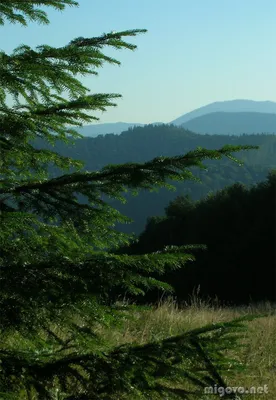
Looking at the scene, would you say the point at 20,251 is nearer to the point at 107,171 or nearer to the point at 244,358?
the point at 107,171

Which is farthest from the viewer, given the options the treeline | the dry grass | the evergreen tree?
the treeline

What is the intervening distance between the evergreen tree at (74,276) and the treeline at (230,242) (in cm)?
3536

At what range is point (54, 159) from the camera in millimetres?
3801

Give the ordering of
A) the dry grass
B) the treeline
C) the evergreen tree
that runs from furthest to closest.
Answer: the treeline, the dry grass, the evergreen tree

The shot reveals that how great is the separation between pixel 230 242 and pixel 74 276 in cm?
4288

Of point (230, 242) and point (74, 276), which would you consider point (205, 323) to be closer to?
point (74, 276)

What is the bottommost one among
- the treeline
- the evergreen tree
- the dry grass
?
the treeline

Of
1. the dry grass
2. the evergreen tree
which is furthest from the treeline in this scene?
the evergreen tree

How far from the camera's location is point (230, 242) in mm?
45031

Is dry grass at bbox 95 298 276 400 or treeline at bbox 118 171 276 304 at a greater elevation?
dry grass at bbox 95 298 276 400

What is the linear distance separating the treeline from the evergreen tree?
1392 inches

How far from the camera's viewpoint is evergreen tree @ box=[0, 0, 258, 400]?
115 inches

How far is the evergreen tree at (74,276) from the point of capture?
291 centimetres

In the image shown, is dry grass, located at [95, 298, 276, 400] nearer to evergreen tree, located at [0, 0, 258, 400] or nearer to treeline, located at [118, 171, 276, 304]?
evergreen tree, located at [0, 0, 258, 400]
